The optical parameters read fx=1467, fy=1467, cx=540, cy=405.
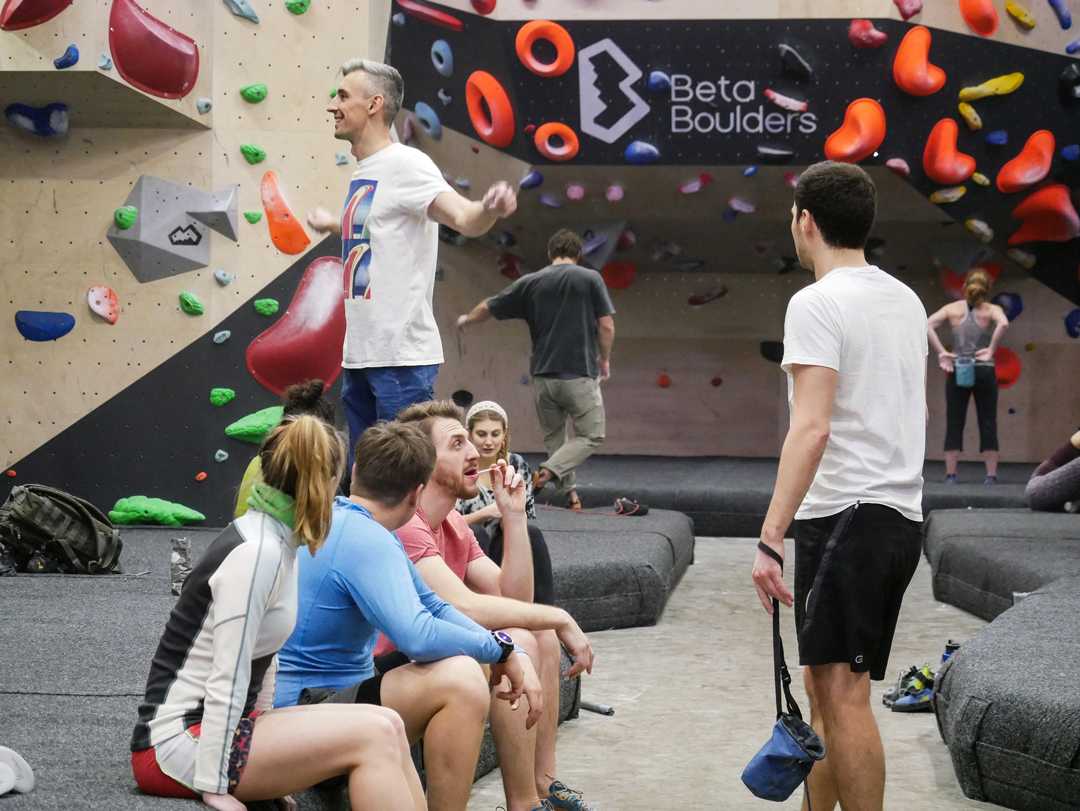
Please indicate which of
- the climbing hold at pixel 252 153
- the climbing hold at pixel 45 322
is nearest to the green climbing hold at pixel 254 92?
the climbing hold at pixel 252 153

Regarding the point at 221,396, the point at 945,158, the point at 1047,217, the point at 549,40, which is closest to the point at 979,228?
the point at 1047,217

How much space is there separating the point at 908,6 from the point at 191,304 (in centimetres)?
439

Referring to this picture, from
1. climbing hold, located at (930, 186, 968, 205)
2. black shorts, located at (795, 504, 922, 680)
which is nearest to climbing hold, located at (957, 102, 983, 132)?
climbing hold, located at (930, 186, 968, 205)

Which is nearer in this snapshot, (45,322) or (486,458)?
(486,458)

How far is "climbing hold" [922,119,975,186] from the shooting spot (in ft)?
28.3

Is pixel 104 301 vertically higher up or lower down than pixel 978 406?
higher up

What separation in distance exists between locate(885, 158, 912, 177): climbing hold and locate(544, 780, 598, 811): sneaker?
621 cm

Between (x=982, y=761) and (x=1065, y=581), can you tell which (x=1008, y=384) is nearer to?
(x=1065, y=581)

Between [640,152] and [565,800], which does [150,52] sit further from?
[565,800]

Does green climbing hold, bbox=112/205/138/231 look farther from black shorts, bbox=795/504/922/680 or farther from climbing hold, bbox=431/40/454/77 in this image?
black shorts, bbox=795/504/922/680

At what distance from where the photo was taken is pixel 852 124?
8602 millimetres

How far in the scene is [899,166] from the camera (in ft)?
28.6

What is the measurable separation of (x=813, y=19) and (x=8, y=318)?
469 cm

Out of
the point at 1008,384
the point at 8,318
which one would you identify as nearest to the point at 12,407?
the point at 8,318
